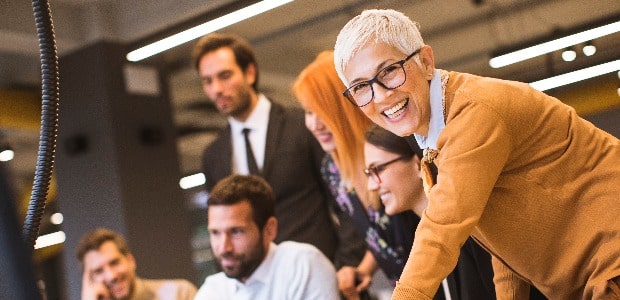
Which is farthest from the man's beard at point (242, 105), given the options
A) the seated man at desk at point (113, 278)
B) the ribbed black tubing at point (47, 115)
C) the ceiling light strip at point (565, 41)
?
the ceiling light strip at point (565, 41)

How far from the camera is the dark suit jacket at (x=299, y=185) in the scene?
3125 mm

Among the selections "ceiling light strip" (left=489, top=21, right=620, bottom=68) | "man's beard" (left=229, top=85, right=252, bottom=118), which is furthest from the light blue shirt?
"ceiling light strip" (left=489, top=21, right=620, bottom=68)

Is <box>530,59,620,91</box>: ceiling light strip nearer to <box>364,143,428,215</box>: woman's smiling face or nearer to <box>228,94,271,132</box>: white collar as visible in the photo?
<box>228,94,271,132</box>: white collar

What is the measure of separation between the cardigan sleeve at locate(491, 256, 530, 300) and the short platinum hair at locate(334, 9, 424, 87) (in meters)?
0.42

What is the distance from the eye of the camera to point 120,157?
7.23m

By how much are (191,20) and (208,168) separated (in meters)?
3.58

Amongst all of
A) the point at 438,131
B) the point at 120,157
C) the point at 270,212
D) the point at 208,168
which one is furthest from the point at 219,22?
the point at 438,131

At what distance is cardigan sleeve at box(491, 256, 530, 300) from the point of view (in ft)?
5.33

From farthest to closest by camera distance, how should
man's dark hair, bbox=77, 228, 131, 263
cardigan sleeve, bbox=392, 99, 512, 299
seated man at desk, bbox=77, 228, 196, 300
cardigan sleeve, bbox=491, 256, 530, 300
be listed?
man's dark hair, bbox=77, 228, 131, 263 < seated man at desk, bbox=77, 228, 196, 300 < cardigan sleeve, bbox=491, 256, 530, 300 < cardigan sleeve, bbox=392, 99, 512, 299

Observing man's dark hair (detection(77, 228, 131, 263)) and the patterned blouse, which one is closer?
the patterned blouse

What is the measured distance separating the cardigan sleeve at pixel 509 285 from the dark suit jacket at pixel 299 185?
1.44 m

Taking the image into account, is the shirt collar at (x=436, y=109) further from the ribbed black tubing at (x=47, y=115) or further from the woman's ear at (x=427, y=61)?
the ribbed black tubing at (x=47, y=115)

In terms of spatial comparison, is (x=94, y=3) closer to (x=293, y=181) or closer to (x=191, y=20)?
(x=191, y=20)

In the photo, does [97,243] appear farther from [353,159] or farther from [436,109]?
[436,109]
